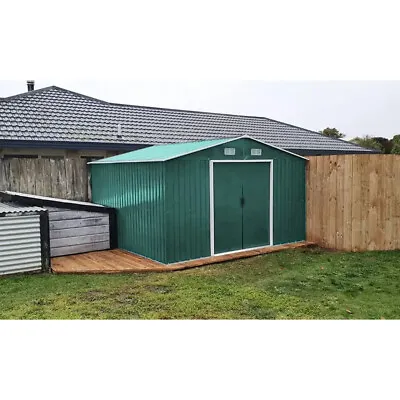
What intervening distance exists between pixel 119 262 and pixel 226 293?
6.96ft

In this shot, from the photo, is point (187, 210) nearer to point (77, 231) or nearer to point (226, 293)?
point (226, 293)

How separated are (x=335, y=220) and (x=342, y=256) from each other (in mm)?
757

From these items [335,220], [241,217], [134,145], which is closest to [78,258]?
[241,217]

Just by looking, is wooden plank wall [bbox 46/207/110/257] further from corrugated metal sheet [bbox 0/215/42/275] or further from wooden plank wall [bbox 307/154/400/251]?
wooden plank wall [bbox 307/154/400/251]

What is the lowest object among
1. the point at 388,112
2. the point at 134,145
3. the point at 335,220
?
the point at 335,220

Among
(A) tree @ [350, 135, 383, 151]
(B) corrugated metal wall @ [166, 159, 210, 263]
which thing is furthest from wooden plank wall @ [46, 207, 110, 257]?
(A) tree @ [350, 135, 383, 151]

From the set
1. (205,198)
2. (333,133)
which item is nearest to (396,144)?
(333,133)

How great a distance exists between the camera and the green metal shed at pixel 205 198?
5727mm

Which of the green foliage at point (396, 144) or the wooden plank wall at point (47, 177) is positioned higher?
the green foliage at point (396, 144)

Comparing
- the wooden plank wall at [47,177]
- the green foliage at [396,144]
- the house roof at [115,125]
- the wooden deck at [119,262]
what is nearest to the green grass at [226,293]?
the wooden deck at [119,262]

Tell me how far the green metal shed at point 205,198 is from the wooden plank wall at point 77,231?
29 cm

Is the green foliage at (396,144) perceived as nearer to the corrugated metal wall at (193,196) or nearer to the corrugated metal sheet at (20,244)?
the corrugated metal wall at (193,196)

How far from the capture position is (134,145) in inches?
341

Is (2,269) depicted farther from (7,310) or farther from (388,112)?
(388,112)
